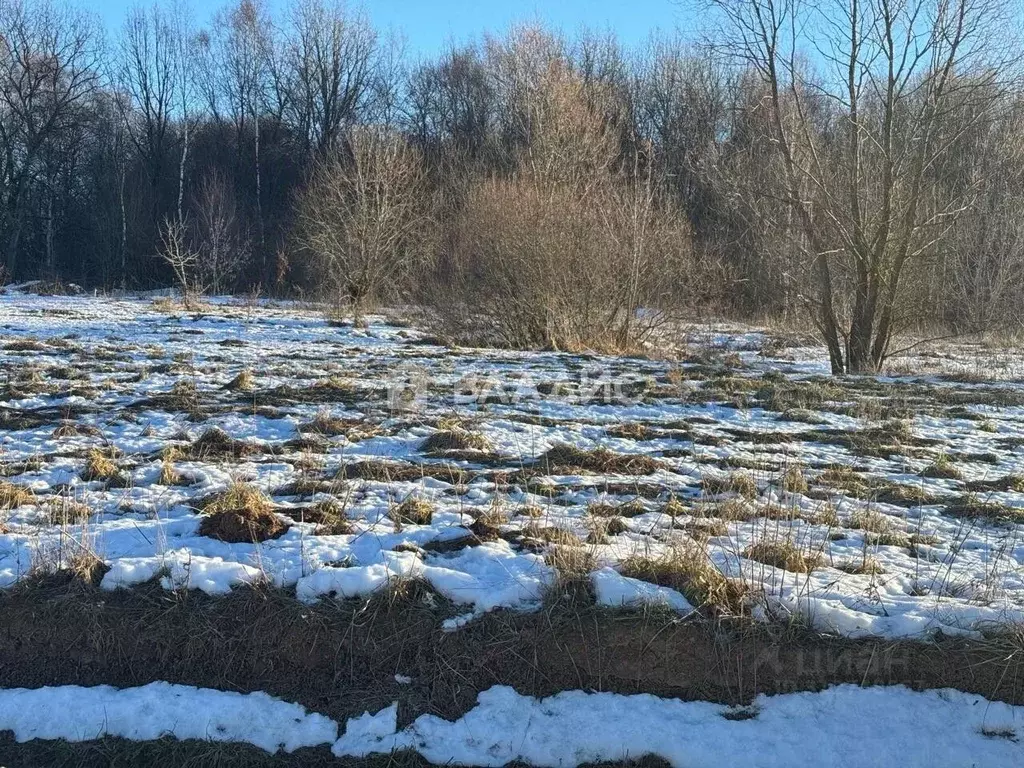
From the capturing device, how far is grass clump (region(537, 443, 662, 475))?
6.17 metres

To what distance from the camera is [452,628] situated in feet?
12.4

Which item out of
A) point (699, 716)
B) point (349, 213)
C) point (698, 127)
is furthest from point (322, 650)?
point (698, 127)

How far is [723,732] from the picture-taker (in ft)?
11.2

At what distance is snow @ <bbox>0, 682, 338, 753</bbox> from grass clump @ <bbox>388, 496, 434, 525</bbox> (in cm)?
138

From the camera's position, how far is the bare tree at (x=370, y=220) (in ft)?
82.1

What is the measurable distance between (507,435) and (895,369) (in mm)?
11572

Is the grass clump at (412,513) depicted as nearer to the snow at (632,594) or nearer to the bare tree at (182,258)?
the snow at (632,594)

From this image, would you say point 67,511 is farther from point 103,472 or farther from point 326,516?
point 326,516

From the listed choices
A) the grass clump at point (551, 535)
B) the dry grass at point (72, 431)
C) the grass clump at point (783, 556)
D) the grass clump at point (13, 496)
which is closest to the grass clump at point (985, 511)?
the grass clump at point (783, 556)

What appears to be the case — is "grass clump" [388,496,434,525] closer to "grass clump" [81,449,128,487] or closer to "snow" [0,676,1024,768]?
"snow" [0,676,1024,768]

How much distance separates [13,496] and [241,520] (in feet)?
5.32

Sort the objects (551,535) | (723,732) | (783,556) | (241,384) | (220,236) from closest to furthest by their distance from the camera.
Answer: (723,732) → (783,556) → (551,535) → (241,384) → (220,236)

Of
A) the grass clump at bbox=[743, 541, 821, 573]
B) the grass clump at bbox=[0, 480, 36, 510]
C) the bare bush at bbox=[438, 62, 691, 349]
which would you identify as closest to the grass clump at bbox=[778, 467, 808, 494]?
the grass clump at bbox=[743, 541, 821, 573]

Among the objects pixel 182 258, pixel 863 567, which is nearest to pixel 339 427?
pixel 863 567
